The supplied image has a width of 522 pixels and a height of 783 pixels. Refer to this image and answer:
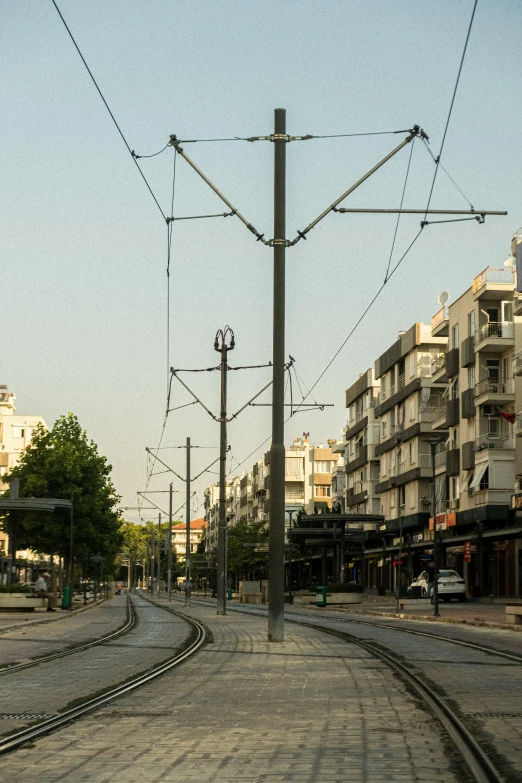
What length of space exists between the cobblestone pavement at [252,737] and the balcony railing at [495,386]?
158 ft

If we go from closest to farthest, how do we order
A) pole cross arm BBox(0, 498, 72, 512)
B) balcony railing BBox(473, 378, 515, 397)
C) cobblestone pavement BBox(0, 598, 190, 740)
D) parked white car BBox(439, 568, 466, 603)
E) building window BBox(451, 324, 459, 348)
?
cobblestone pavement BBox(0, 598, 190, 740), pole cross arm BBox(0, 498, 72, 512), parked white car BBox(439, 568, 466, 603), balcony railing BBox(473, 378, 515, 397), building window BBox(451, 324, 459, 348)

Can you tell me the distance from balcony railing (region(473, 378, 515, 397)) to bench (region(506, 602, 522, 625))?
2953 centimetres

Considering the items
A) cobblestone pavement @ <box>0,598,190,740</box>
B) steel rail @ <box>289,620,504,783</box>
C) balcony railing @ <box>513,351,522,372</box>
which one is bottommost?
cobblestone pavement @ <box>0,598,190,740</box>

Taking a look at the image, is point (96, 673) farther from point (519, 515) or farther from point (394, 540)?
point (394, 540)

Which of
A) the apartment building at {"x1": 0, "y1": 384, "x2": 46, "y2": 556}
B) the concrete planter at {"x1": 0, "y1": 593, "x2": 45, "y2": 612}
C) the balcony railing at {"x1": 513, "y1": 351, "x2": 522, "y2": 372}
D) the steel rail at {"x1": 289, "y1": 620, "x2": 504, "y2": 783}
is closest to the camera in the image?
the steel rail at {"x1": 289, "y1": 620, "x2": 504, "y2": 783}

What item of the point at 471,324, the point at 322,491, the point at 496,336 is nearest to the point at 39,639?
the point at 496,336

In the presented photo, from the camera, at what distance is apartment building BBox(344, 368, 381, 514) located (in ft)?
307

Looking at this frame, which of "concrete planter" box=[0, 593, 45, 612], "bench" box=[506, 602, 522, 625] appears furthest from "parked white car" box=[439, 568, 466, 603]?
"bench" box=[506, 602, 522, 625]

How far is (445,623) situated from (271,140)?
19.6 m

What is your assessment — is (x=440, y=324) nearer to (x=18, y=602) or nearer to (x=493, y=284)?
(x=493, y=284)

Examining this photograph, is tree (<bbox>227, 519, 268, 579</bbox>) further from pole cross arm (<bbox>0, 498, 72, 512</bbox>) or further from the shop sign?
pole cross arm (<bbox>0, 498, 72, 512</bbox>)

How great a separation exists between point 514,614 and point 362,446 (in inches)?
2580

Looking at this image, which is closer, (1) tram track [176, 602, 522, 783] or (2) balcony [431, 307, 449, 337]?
(1) tram track [176, 602, 522, 783]

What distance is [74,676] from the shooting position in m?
13.9
